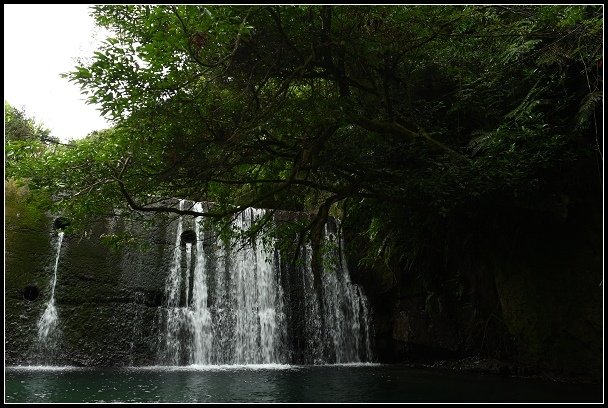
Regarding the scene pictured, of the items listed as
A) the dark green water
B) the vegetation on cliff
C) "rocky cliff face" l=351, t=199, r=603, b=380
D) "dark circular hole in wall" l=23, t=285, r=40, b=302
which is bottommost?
the dark green water

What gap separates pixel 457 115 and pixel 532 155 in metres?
1.58

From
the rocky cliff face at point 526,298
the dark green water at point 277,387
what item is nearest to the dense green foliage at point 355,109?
the rocky cliff face at point 526,298

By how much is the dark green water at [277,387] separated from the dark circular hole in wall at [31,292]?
2111 millimetres

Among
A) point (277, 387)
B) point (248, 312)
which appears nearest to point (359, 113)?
point (277, 387)

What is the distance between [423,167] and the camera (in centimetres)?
705

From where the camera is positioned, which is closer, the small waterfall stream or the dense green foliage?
the dense green foliage

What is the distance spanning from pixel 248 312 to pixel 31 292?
5.06 metres

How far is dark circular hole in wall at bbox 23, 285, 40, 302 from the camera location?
11.4 meters

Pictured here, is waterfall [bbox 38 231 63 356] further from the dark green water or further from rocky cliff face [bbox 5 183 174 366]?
the dark green water

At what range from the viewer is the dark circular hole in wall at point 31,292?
11.4m

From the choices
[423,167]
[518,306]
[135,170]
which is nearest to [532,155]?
[423,167]

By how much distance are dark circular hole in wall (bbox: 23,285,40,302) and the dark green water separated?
211cm

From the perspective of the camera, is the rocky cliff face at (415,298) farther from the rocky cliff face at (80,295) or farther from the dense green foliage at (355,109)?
the dense green foliage at (355,109)


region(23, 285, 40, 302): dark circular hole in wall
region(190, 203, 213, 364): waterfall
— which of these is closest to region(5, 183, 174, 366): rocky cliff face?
region(23, 285, 40, 302): dark circular hole in wall
